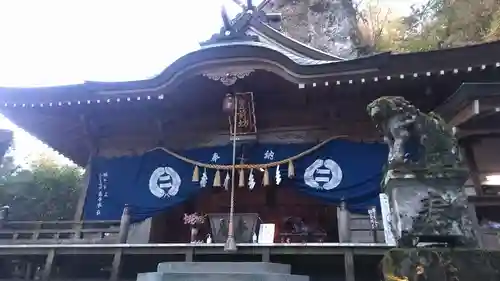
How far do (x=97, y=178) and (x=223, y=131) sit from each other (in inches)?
119

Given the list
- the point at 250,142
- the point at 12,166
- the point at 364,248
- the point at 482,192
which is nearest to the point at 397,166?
the point at 364,248

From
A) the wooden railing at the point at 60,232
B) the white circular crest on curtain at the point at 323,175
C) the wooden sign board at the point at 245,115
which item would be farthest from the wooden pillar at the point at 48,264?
the white circular crest on curtain at the point at 323,175

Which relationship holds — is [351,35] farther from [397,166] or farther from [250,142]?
→ [397,166]

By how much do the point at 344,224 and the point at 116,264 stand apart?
159 inches

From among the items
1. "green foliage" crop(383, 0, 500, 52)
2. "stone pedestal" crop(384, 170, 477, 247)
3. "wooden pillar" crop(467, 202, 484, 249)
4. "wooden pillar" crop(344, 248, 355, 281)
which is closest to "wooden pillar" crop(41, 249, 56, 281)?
"wooden pillar" crop(344, 248, 355, 281)

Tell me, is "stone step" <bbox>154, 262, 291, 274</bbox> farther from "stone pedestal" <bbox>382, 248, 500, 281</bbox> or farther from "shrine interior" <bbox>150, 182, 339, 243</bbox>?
"shrine interior" <bbox>150, 182, 339, 243</bbox>

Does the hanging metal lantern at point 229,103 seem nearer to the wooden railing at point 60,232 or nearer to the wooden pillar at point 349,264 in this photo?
the wooden railing at point 60,232

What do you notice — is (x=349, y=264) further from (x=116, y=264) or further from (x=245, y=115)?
(x=116, y=264)

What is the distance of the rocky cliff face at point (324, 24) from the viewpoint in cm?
1894

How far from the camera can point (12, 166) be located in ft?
58.7

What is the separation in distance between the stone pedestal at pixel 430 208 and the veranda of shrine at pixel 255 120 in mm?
2365

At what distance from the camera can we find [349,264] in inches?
246

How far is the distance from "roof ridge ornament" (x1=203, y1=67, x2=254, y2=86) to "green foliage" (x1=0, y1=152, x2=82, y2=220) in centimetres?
1081

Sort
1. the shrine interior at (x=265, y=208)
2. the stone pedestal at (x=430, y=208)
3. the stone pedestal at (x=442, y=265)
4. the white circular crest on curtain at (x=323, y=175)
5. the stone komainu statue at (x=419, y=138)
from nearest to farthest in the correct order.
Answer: the stone pedestal at (x=442, y=265) < the stone pedestal at (x=430, y=208) < the stone komainu statue at (x=419, y=138) < the white circular crest on curtain at (x=323, y=175) < the shrine interior at (x=265, y=208)
